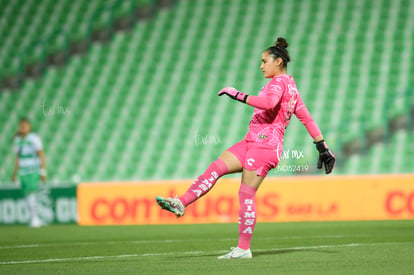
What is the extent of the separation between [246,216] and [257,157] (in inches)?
21.6

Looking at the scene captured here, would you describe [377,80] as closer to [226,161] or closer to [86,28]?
[86,28]

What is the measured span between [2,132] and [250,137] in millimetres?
13783

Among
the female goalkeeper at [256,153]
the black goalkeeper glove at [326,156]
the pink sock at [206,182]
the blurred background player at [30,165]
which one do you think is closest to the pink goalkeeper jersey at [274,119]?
the female goalkeeper at [256,153]

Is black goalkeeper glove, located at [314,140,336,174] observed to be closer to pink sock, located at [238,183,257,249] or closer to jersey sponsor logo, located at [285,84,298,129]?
jersey sponsor logo, located at [285,84,298,129]

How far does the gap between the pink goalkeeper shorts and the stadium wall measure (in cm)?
722

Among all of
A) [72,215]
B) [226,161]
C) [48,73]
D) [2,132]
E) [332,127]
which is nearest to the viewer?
[226,161]

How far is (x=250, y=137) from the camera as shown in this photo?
7.71 meters

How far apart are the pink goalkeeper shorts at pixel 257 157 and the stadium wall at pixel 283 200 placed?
7221mm

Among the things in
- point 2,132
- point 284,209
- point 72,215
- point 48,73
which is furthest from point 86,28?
point 284,209

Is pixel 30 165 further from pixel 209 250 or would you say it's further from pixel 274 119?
pixel 274 119

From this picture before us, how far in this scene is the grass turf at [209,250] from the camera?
22.3ft

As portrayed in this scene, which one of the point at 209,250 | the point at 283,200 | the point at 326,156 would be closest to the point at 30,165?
the point at 283,200

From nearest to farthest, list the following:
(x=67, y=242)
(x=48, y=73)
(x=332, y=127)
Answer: (x=67, y=242) < (x=332, y=127) < (x=48, y=73)

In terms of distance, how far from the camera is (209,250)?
873 cm
